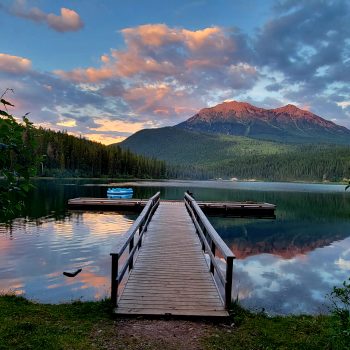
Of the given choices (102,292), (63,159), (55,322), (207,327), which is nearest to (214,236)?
(207,327)

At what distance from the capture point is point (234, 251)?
23.7 metres

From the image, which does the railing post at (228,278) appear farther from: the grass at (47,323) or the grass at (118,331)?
the grass at (47,323)

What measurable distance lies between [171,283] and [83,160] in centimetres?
13382

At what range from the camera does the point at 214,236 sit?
12.0m

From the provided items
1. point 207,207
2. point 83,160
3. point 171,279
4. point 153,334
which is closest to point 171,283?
point 171,279

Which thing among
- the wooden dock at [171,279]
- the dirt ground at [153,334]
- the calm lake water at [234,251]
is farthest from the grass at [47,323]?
the calm lake water at [234,251]

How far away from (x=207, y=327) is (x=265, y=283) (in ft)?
28.5

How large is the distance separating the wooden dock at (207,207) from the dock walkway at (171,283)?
2264 cm

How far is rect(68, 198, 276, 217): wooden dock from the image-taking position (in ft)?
131

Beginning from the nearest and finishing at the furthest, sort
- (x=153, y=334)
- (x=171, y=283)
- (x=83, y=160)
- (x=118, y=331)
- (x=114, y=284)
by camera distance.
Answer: (x=153, y=334) < (x=118, y=331) < (x=114, y=284) < (x=171, y=283) < (x=83, y=160)

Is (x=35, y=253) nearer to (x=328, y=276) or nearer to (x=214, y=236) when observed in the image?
(x=214, y=236)

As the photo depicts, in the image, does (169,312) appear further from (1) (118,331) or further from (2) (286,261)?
(2) (286,261)

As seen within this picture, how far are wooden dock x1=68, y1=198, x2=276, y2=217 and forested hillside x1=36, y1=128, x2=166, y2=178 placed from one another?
281 feet

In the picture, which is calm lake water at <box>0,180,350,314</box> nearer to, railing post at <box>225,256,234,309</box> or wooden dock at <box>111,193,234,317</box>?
wooden dock at <box>111,193,234,317</box>
